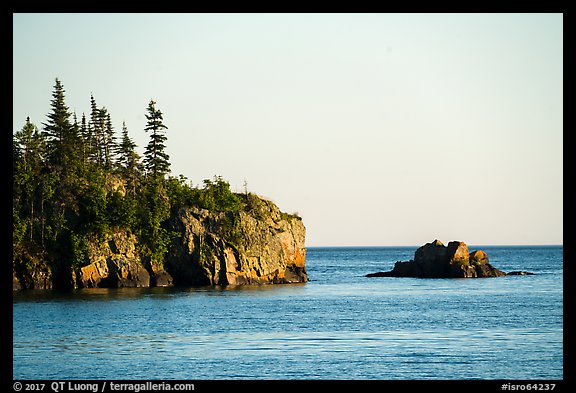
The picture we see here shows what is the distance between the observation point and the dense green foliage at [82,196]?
91062 mm

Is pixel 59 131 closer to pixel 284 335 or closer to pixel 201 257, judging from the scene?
pixel 201 257

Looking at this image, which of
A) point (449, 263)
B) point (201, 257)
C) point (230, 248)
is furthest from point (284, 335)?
point (449, 263)

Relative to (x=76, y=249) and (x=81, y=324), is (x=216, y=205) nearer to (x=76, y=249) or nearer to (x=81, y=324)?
(x=76, y=249)

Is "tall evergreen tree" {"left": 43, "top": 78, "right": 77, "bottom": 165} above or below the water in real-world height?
above

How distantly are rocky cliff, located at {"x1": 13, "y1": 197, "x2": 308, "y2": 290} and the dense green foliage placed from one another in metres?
1.07

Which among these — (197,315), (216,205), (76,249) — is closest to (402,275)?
(216,205)

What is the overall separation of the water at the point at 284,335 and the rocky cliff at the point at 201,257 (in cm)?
724

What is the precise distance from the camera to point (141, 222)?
3878 inches

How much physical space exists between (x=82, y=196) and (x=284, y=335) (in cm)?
5053

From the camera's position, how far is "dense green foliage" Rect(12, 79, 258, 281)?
299 feet

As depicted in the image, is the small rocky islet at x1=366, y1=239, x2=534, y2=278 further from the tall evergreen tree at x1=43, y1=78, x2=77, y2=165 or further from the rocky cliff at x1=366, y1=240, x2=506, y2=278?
the tall evergreen tree at x1=43, y1=78, x2=77, y2=165

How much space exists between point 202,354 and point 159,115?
74.7 meters

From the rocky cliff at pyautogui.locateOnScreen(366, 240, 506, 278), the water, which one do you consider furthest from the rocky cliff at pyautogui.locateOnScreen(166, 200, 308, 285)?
the rocky cliff at pyautogui.locateOnScreen(366, 240, 506, 278)

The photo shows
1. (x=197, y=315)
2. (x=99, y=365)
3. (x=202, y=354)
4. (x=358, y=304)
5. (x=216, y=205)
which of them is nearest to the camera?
(x=99, y=365)
